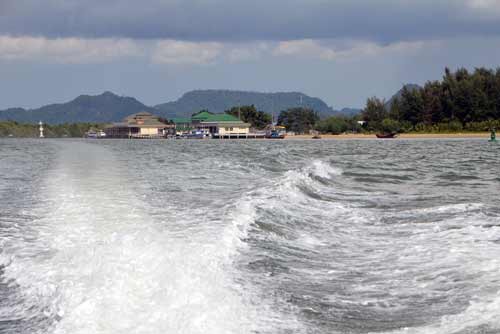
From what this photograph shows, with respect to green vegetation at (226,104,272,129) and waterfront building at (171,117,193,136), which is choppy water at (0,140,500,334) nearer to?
green vegetation at (226,104,272,129)

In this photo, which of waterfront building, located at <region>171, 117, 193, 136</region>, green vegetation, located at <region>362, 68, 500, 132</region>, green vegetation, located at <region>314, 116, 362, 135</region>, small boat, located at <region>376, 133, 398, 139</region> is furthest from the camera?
waterfront building, located at <region>171, 117, 193, 136</region>

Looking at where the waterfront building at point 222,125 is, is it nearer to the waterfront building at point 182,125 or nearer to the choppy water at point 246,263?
the waterfront building at point 182,125

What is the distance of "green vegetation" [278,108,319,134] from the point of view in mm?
141500

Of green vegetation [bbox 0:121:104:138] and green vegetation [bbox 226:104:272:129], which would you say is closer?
green vegetation [bbox 226:104:272:129]

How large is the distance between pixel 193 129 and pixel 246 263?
438ft

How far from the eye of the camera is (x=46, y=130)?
193 m

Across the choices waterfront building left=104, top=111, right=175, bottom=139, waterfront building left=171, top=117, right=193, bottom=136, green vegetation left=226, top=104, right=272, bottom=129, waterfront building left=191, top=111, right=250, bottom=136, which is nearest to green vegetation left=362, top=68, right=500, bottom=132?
waterfront building left=191, top=111, right=250, bottom=136

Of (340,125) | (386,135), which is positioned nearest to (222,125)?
(340,125)

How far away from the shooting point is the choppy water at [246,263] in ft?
20.3

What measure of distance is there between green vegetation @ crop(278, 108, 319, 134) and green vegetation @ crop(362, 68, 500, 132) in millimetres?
31025

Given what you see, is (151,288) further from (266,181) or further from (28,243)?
(266,181)

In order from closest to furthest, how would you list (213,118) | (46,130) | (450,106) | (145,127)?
(450,106) → (213,118) → (145,127) → (46,130)

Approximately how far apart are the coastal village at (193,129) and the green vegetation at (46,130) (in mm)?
30670

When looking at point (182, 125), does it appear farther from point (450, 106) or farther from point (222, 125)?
point (450, 106)
